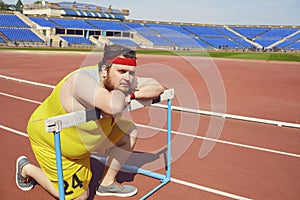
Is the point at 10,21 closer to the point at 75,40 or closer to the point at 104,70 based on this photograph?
the point at 75,40

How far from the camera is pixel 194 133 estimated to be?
6371 millimetres

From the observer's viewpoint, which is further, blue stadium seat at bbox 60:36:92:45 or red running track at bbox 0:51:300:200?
blue stadium seat at bbox 60:36:92:45

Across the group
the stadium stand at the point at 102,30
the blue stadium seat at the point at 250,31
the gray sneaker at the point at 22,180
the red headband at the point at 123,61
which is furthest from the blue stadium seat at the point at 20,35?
the red headband at the point at 123,61

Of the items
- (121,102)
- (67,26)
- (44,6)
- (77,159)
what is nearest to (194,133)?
(77,159)

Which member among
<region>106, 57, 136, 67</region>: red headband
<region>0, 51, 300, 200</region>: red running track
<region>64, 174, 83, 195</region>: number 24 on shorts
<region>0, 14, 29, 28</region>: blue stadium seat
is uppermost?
<region>106, 57, 136, 67</region>: red headband

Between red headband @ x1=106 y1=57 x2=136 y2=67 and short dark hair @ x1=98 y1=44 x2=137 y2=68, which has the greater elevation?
short dark hair @ x1=98 y1=44 x2=137 y2=68

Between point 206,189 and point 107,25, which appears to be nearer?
point 206,189

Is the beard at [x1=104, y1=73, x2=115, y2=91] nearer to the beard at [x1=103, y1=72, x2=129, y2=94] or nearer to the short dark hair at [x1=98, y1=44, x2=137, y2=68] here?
the beard at [x1=103, y1=72, x2=129, y2=94]

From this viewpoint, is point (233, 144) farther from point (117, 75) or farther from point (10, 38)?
point (10, 38)

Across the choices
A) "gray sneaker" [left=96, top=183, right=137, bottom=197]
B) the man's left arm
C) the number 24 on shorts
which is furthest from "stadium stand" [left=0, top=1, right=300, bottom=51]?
the number 24 on shorts

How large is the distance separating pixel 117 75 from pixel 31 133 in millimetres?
1169

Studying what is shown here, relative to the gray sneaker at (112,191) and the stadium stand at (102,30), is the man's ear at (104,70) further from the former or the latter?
the stadium stand at (102,30)

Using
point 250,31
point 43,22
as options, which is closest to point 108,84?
point 43,22

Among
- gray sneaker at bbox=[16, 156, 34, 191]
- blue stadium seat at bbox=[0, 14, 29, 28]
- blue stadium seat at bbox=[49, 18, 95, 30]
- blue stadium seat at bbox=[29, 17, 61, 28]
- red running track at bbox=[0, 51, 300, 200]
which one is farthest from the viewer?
blue stadium seat at bbox=[49, 18, 95, 30]
